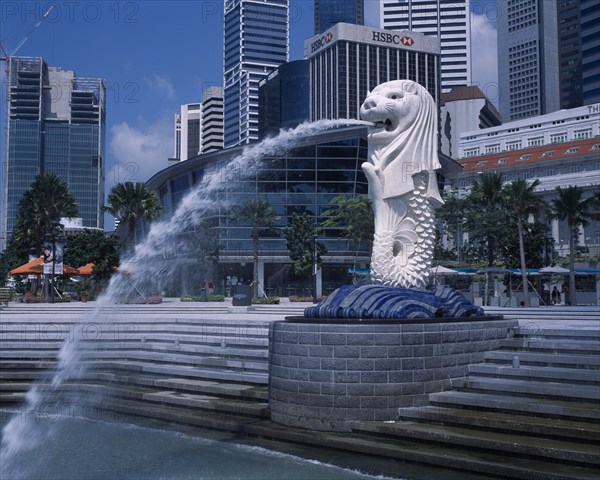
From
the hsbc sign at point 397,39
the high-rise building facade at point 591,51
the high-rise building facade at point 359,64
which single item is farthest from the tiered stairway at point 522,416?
the hsbc sign at point 397,39

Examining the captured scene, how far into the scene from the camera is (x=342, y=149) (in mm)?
57469

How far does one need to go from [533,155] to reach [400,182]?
75676mm

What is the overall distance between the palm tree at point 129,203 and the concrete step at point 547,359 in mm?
37235

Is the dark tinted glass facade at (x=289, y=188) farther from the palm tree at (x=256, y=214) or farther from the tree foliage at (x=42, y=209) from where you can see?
the tree foliage at (x=42, y=209)

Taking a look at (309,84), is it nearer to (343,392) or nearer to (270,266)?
(270,266)

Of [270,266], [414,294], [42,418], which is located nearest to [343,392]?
[414,294]

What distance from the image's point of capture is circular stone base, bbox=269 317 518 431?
12.6 meters

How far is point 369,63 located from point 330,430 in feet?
496

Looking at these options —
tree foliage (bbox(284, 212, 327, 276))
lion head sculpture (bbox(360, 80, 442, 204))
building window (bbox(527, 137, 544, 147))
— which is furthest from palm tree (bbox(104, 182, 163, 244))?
building window (bbox(527, 137, 544, 147))

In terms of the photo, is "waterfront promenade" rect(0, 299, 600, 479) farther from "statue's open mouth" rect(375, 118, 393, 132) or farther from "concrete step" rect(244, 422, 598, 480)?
"statue's open mouth" rect(375, 118, 393, 132)

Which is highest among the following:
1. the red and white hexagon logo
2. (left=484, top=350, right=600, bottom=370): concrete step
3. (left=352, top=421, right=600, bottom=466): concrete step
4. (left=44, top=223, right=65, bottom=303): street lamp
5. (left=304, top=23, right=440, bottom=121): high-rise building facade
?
the red and white hexagon logo

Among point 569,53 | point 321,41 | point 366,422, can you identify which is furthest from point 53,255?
point 569,53

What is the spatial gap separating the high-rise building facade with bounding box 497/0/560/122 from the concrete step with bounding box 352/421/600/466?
180 meters

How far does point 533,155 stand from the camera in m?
86.8
